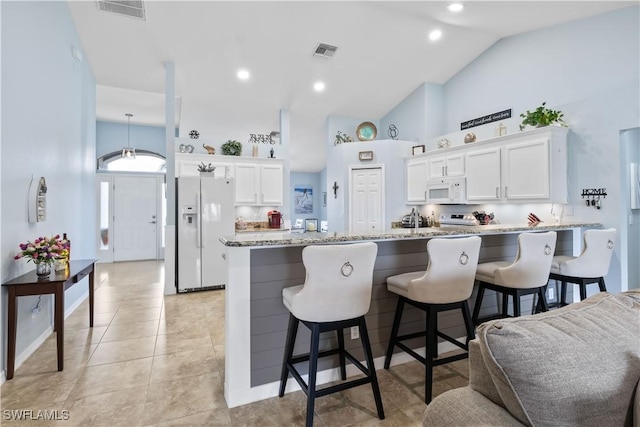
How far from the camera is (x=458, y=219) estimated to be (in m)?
5.13

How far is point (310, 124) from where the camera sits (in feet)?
22.9

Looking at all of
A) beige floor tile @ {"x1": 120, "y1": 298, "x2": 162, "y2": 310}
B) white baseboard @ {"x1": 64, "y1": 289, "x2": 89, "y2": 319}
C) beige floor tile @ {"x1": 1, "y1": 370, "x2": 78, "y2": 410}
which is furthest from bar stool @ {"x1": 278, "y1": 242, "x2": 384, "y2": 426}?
white baseboard @ {"x1": 64, "y1": 289, "x2": 89, "y2": 319}

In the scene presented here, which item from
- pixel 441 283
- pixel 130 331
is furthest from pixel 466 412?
pixel 130 331

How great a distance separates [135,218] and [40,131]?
198 inches

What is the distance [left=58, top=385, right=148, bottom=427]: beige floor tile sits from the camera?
1854mm

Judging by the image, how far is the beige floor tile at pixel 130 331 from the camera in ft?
10.1

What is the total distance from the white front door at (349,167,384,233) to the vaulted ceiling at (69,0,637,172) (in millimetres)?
1480

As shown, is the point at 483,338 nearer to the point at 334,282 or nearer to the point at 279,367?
the point at 334,282

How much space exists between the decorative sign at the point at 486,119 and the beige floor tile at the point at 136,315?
213 inches

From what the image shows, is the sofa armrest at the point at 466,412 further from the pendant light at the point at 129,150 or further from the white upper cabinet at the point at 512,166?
the pendant light at the point at 129,150

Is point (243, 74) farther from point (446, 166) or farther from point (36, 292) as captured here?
point (36, 292)

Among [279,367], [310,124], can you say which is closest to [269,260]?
[279,367]

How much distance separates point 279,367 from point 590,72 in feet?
15.7

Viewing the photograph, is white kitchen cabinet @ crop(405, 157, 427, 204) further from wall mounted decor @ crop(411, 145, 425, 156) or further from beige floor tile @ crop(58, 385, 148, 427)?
beige floor tile @ crop(58, 385, 148, 427)
